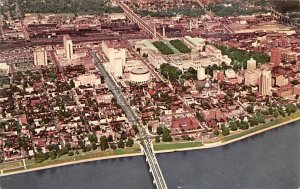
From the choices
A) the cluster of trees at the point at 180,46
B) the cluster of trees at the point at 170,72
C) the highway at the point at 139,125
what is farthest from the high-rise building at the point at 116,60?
the cluster of trees at the point at 180,46

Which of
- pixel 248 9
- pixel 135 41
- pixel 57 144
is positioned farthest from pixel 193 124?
pixel 248 9

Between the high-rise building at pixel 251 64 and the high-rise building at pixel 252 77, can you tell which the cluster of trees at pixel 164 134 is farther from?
the high-rise building at pixel 251 64

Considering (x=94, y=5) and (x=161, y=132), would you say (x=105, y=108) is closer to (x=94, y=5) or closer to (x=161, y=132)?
(x=161, y=132)

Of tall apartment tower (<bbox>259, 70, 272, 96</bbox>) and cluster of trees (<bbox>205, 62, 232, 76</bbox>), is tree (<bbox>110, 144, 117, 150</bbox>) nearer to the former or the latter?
tall apartment tower (<bbox>259, 70, 272, 96</bbox>)

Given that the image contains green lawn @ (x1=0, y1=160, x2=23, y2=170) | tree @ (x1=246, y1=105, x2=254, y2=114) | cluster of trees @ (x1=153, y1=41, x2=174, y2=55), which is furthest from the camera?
cluster of trees @ (x1=153, y1=41, x2=174, y2=55)

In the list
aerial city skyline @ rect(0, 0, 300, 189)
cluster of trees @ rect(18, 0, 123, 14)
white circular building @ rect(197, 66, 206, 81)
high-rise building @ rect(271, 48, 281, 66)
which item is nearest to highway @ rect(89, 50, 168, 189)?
aerial city skyline @ rect(0, 0, 300, 189)

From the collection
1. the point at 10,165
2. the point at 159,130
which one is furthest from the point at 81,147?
the point at 159,130
